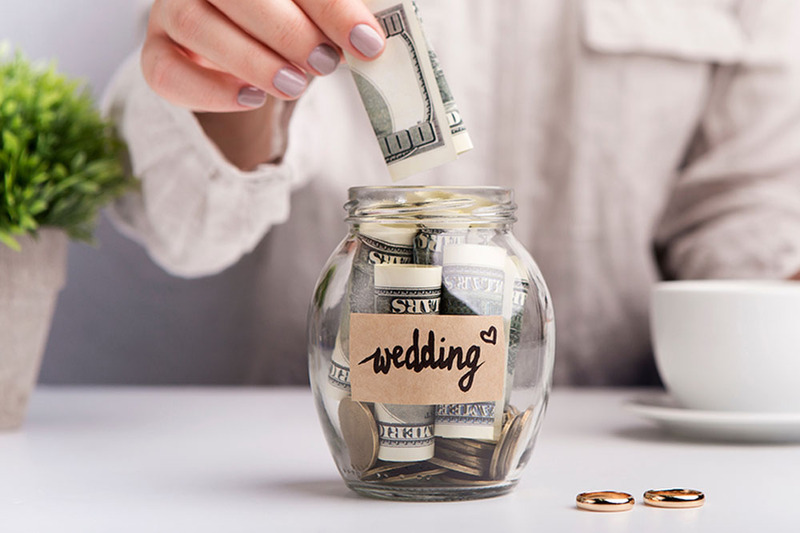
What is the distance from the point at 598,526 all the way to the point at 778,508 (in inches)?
4.8

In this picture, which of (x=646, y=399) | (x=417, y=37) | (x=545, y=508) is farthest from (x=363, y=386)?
(x=646, y=399)

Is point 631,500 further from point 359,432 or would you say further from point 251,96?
point 251,96

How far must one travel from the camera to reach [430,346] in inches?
17.7

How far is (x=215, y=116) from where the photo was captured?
0.89 metres

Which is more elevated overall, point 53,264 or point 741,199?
point 741,199

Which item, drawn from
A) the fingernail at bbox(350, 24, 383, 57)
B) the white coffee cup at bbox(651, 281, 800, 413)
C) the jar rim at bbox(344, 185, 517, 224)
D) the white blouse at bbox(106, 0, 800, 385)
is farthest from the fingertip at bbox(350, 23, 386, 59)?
the white blouse at bbox(106, 0, 800, 385)

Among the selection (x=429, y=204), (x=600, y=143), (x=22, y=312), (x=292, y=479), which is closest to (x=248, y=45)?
(x=429, y=204)

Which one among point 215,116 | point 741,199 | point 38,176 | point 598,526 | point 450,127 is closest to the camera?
point 598,526

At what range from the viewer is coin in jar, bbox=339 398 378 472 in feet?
1.52

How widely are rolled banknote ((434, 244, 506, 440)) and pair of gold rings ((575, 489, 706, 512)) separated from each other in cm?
6

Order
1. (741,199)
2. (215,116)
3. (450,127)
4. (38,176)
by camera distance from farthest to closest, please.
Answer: (741,199) → (215,116) → (38,176) → (450,127)

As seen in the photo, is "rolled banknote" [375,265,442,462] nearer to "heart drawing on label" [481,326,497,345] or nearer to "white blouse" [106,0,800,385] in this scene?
"heart drawing on label" [481,326,497,345]

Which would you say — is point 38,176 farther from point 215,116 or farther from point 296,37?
point 296,37

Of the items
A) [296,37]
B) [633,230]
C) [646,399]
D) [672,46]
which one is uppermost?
[672,46]
